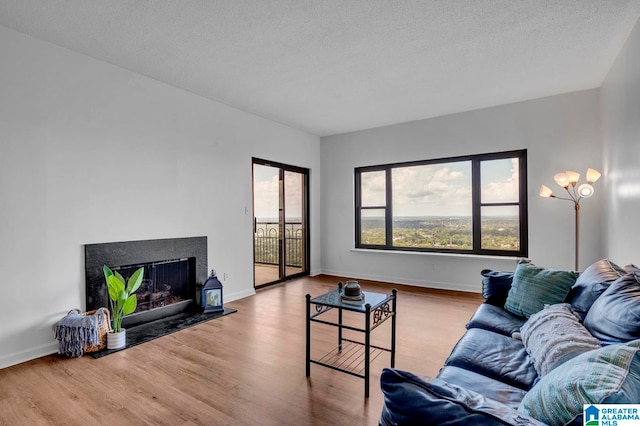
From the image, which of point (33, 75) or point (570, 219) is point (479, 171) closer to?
point (570, 219)

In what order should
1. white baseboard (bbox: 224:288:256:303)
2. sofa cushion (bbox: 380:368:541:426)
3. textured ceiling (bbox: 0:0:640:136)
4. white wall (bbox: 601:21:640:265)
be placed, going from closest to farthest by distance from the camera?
sofa cushion (bbox: 380:368:541:426) < textured ceiling (bbox: 0:0:640:136) < white wall (bbox: 601:21:640:265) < white baseboard (bbox: 224:288:256:303)

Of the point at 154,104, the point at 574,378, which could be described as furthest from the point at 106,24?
the point at 574,378

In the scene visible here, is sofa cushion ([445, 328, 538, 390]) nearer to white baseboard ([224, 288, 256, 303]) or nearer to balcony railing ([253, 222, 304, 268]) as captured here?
white baseboard ([224, 288, 256, 303])

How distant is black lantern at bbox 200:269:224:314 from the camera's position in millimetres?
4062

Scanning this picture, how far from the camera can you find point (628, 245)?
3.05 metres

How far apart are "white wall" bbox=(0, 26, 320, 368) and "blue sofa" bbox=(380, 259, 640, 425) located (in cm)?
336

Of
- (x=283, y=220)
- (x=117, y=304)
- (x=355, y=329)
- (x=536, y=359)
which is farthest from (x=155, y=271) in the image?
(x=536, y=359)

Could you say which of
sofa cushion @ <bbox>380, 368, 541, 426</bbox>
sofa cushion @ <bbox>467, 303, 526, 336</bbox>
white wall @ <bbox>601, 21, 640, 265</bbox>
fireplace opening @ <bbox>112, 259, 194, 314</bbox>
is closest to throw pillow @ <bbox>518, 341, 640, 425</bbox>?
sofa cushion @ <bbox>380, 368, 541, 426</bbox>

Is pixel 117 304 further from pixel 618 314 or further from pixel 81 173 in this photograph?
pixel 618 314

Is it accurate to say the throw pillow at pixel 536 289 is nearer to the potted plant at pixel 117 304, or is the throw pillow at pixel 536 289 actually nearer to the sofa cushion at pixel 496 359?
the sofa cushion at pixel 496 359

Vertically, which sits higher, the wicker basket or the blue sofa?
the blue sofa

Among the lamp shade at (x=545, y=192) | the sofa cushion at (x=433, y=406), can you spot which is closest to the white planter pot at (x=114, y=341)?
the sofa cushion at (x=433, y=406)

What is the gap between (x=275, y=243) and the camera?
5.73 meters

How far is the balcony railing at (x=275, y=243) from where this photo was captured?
5.55m
